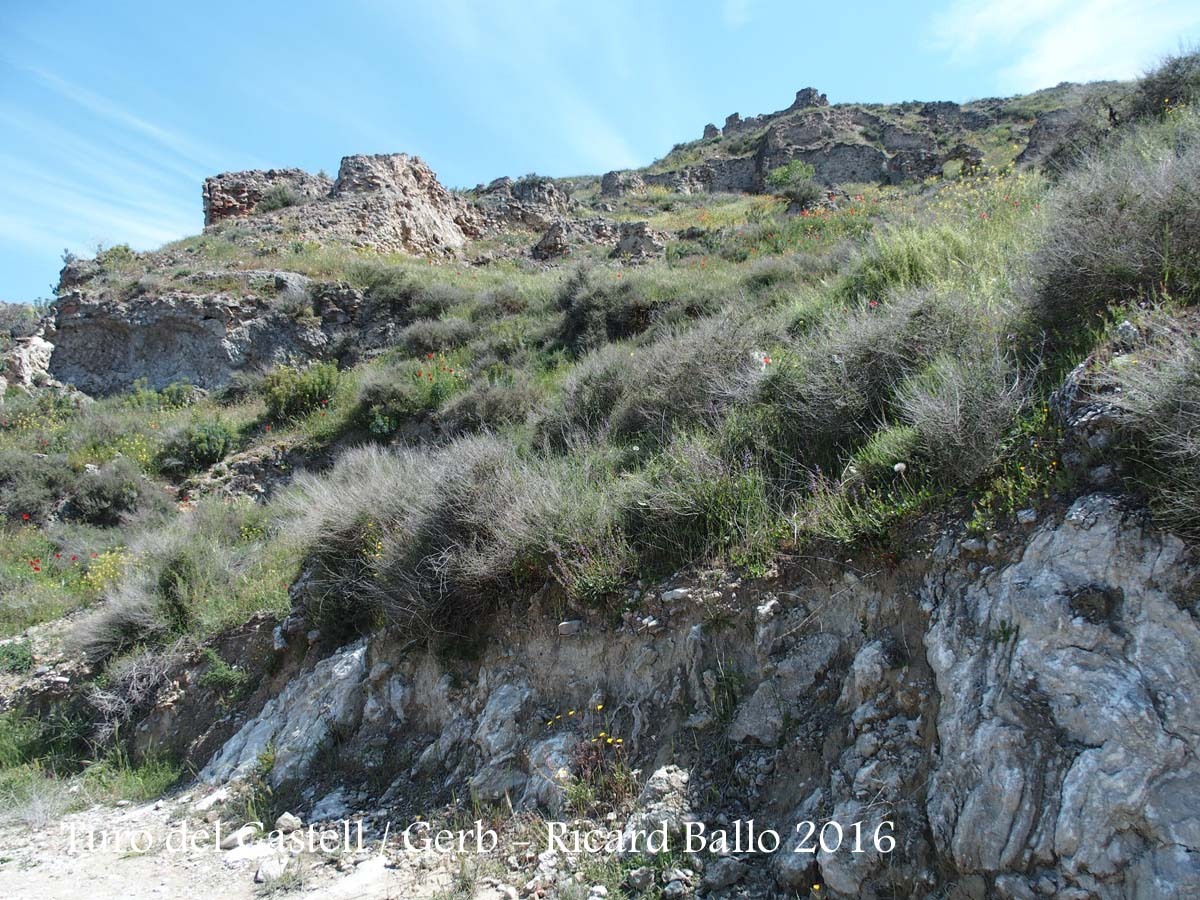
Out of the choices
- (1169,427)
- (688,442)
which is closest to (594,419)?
(688,442)

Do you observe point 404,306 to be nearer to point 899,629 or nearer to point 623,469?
point 623,469

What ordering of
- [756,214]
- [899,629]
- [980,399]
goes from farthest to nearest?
1. [756,214]
2. [980,399]
3. [899,629]

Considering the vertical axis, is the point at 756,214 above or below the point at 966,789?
above

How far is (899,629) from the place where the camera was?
3.17 m

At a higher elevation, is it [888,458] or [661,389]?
[661,389]

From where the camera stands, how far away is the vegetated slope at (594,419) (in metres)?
3.51

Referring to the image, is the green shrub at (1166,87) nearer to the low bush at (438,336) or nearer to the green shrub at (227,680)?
the low bush at (438,336)

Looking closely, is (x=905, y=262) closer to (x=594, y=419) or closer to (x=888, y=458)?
(x=594, y=419)

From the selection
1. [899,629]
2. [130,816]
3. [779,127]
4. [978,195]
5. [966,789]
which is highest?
[779,127]

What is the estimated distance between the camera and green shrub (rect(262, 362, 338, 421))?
12859 mm

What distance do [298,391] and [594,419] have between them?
805cm

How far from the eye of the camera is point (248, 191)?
881 inches

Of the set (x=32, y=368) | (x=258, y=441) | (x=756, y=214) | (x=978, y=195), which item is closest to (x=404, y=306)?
(x=258, y=441)

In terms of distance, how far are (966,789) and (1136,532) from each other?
115 cm
